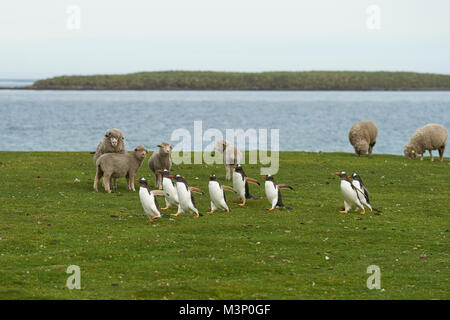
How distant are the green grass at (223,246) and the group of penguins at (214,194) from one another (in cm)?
39

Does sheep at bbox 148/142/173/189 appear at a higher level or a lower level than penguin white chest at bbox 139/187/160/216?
higher

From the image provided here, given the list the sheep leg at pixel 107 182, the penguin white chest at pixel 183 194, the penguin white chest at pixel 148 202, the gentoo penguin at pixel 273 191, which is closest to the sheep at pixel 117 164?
the sheep leg at pixel 107 182

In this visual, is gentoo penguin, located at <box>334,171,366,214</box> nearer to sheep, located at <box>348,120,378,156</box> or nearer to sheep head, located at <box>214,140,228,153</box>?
sheep head, located at <box>214,140,228,153</box>

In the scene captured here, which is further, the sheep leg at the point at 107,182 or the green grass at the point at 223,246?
the sheep leg at the point at 107,182

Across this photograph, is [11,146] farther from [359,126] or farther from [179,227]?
[179,227]

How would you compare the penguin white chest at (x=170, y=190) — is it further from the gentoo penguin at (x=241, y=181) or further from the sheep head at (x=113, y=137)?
the sheep head at (x=113, y=137)

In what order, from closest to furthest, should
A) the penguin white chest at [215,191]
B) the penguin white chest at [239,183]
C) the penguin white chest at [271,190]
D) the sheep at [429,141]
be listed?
the penguin white chest at [215,191] → the penguin white chest at [271,190] → the penguin white chest at [239,183] → the sheep at [429,141]

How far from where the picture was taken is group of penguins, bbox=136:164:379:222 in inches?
701

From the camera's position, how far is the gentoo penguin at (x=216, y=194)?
1858cm

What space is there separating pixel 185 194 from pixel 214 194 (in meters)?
1.04

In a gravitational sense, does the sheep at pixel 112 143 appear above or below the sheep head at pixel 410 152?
above

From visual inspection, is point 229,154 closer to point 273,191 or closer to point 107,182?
point 107,182

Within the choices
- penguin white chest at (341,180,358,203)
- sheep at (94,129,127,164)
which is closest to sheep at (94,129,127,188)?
sheep at (94,129,127,164)
